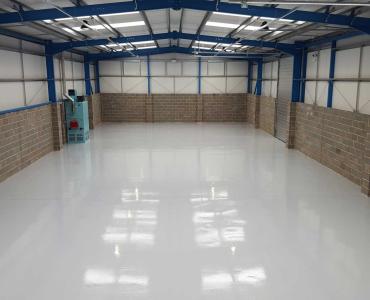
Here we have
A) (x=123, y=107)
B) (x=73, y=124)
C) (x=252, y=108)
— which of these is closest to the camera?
(x=73, y=124)

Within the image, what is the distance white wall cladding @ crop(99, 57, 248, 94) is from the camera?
2112 centimetres

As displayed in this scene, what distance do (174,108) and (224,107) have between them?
3.25m

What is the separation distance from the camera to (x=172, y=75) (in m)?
21.3

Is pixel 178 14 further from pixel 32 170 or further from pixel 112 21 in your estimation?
pixel 32 170

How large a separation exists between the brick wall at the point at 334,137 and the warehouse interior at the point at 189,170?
6cm

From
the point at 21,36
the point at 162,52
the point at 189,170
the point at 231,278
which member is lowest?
the point at 231,278

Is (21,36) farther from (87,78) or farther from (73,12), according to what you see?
(87,78)

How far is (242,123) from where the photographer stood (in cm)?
2106

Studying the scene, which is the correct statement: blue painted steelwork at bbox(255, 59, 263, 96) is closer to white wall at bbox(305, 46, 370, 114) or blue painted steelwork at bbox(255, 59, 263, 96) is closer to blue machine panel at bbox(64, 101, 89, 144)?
white wall at bbox(305, 46, 370, 114)

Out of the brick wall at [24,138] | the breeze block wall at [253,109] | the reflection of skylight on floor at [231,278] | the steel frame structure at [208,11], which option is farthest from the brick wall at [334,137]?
the brick wall at [24,138]

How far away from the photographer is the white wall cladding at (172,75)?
69.3ft

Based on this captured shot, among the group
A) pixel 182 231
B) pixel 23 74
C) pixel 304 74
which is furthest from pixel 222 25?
pixel 182 231

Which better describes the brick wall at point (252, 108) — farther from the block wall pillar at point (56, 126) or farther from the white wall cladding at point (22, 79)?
the white wall cladding at point (22, 79)

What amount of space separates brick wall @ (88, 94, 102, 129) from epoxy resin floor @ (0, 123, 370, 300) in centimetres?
833
